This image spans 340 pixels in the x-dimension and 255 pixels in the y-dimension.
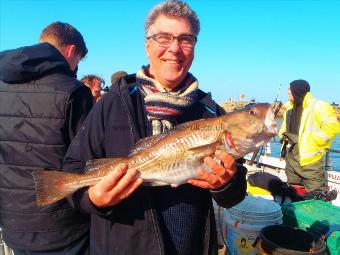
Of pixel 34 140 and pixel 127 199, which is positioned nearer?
pixel 127 199

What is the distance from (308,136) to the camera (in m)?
8.44

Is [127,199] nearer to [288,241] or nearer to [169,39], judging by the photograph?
[169,39]

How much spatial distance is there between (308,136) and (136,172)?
7.11 metres

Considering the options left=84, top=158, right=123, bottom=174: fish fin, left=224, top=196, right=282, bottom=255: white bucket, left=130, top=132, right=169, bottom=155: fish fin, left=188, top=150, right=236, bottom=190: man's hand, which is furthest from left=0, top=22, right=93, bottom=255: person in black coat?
left=224, top=196, right=282, bottom=255: white bucket

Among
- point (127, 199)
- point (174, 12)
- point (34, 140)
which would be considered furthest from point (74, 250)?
point (174, 12)

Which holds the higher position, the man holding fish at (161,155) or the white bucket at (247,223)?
the man holding fish at (161,155)

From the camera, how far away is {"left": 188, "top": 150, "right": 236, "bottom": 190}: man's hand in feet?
8.19

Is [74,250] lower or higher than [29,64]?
lower

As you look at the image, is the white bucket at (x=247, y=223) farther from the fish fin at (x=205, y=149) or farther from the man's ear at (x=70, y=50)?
the man's ear at (x=70, y=50)

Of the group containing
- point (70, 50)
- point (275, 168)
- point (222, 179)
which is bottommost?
point (275, 168)

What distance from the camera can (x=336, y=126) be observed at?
8.02 metres

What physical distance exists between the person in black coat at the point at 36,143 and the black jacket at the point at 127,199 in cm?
46

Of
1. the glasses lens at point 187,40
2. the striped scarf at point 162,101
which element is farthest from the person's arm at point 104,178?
the glasses lens at point 187,40

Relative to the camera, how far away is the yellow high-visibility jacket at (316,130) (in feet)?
26.8
